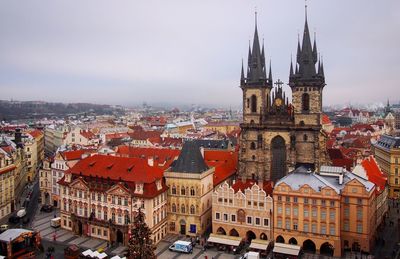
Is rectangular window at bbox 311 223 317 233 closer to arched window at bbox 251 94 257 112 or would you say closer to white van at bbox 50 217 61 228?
arched window at bbox 251 94 257 112

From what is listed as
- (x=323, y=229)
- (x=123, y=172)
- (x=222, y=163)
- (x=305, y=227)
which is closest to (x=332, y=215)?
(x=323, y=229)

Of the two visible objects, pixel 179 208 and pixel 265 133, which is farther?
pixel 265 133

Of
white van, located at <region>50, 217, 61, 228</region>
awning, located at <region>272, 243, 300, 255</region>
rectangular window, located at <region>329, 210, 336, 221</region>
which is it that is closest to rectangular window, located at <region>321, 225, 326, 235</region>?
rectangular window, located at <region>329, 210, 336, 221</region>

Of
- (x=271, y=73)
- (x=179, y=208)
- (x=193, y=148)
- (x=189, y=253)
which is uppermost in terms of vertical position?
(x=271, y=73)

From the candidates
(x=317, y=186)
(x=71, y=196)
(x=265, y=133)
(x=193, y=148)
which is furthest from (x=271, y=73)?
(x=71, y=196)

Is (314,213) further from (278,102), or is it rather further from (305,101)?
(278,102)

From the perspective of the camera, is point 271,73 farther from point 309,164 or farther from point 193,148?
point 193,148
